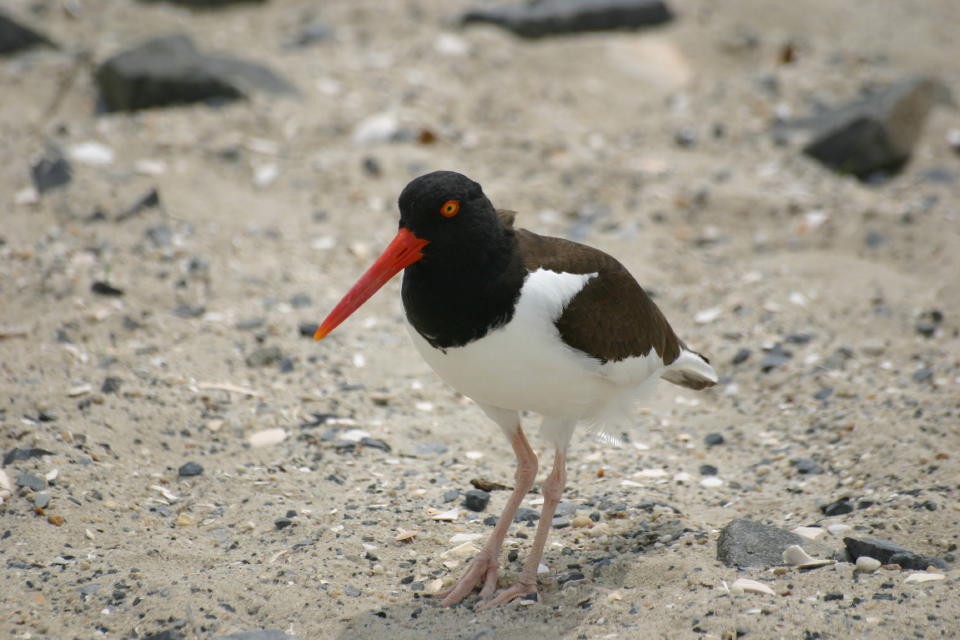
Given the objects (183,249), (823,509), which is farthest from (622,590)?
(183,249)

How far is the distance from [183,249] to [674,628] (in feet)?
15.9

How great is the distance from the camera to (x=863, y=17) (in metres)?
12.4

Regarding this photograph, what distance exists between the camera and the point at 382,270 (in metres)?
4.32

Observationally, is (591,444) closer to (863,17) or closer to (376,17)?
(376,17)

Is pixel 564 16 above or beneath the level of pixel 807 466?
above

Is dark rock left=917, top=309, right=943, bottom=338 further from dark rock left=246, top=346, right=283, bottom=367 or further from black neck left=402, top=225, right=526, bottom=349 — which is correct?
dark rock left=246, top=346, right=283, bottom=367

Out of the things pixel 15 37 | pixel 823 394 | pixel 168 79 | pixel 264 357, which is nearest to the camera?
pixel 823 394

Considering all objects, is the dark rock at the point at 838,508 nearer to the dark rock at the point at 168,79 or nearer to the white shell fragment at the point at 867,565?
the white shell fragment at the point at 867,565

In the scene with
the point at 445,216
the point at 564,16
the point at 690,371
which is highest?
the point at 445,216

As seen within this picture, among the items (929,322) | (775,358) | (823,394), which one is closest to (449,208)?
(823,394)

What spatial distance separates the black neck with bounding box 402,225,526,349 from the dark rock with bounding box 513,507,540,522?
142 centimetres

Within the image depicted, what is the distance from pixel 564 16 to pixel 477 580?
8135 mm

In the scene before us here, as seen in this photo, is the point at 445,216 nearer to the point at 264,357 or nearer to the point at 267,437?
the point at 267,437

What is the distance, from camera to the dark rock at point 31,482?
191 inches
